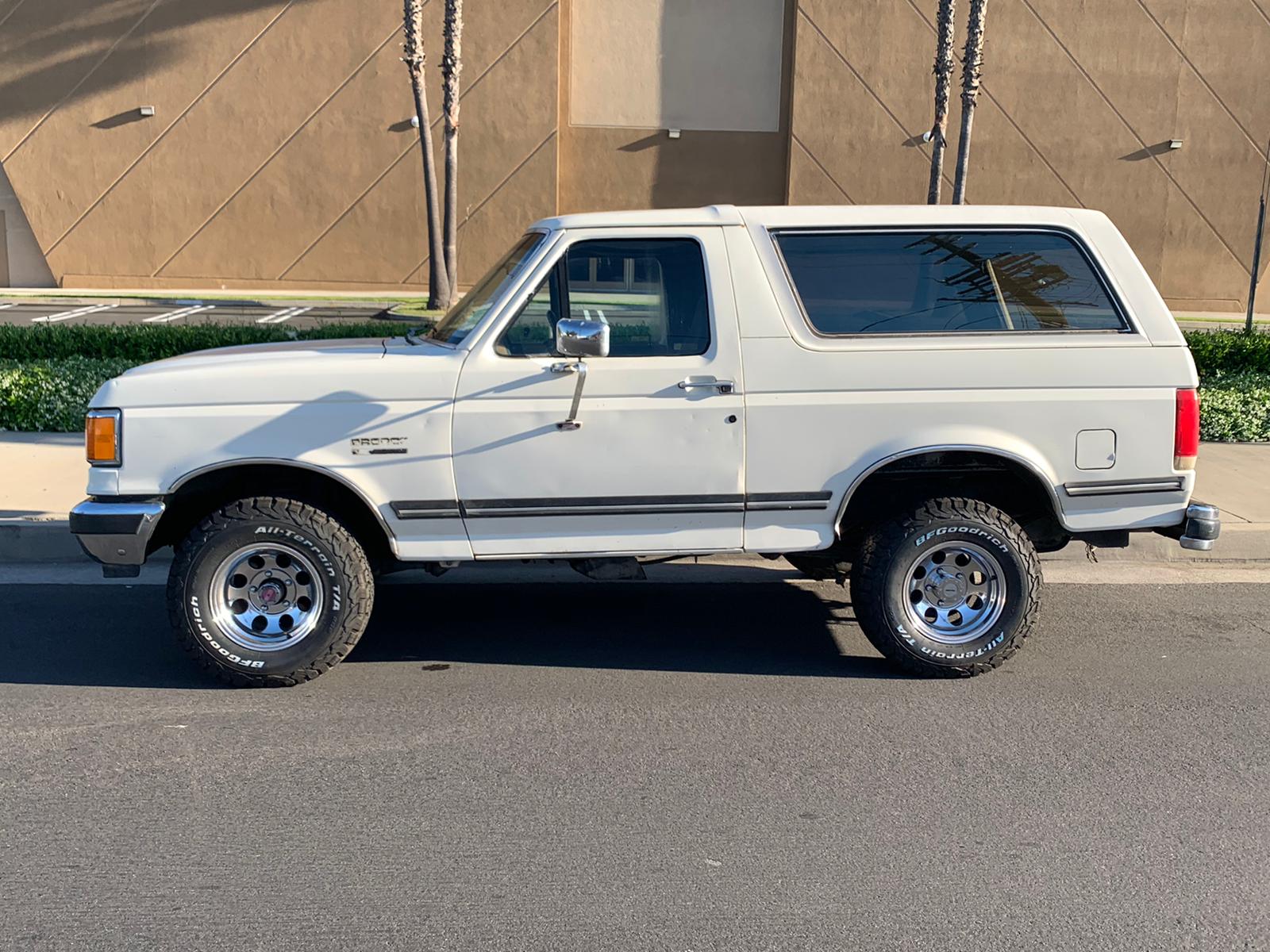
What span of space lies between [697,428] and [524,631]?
1600 mm

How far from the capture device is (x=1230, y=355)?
12.1 meters

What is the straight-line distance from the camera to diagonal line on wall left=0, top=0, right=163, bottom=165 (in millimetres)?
28625

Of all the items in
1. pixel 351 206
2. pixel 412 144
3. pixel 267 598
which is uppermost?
pixel 412 144

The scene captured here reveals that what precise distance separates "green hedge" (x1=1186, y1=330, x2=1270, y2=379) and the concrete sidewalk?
5.93 feet

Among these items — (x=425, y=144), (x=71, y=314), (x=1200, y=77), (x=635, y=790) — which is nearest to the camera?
(x=635, y=790)

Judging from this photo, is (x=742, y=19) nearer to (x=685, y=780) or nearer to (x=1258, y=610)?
(x=1258, y=610)

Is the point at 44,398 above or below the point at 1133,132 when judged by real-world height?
below

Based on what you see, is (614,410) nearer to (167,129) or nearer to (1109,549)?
(1109,549)

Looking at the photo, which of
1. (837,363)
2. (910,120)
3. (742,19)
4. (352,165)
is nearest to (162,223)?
(352,165)

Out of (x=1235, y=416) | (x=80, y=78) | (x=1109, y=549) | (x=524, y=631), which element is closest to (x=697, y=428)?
(x=524, y=631)

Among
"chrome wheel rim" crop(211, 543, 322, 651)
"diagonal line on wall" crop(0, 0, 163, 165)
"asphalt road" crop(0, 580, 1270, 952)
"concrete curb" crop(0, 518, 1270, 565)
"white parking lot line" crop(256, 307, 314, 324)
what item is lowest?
"asphalt road" crop(0, 580, 1270, 952)

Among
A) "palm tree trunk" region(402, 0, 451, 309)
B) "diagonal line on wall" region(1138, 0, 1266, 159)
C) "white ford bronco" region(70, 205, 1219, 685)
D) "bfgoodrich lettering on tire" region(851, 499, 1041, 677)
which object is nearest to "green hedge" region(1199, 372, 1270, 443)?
"white ford bronco" region(70, 205, 1219, 685)

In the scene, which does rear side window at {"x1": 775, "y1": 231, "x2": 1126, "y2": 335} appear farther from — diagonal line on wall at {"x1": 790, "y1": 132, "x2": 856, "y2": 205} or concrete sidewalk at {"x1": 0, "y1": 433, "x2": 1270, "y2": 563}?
diagonal line on wall at {"x1": 790, "y1": 132, "x2": 856, "y2": 205}

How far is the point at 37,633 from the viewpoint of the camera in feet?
20.4
